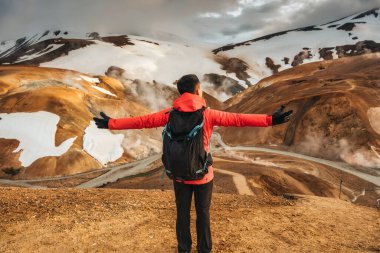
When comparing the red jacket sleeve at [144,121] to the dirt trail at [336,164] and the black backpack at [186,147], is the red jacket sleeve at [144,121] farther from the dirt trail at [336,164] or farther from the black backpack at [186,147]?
the dirt trail at [336,164]

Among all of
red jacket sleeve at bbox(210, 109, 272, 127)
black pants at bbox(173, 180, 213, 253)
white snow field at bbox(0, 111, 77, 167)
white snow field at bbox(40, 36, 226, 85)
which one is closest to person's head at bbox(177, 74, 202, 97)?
red jacket sleeve at bbox(210, 109, 272, 127)

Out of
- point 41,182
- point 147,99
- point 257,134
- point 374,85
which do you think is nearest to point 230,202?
point 41,182

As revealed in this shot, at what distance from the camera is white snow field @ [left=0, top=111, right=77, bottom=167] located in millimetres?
75312

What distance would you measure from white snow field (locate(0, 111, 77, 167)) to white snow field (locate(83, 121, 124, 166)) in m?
3.42

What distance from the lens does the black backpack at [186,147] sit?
7395 mm

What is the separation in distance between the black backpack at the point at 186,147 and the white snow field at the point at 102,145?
7175 centimetres

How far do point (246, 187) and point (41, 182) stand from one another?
1666 inches

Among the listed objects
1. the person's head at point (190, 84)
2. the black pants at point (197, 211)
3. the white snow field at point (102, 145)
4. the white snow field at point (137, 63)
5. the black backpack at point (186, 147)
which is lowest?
the white snow field at point (102, 145)

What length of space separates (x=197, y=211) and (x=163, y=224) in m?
3.38

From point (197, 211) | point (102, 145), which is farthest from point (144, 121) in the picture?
point (102, 145)

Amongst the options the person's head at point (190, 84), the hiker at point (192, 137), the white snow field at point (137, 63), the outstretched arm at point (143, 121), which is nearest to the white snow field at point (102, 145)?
the white snow field at point (137, 63)

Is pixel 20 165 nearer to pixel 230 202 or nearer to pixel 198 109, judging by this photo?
pixel 230 202

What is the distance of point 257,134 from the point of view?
77.2 m

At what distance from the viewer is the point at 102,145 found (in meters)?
81.7
